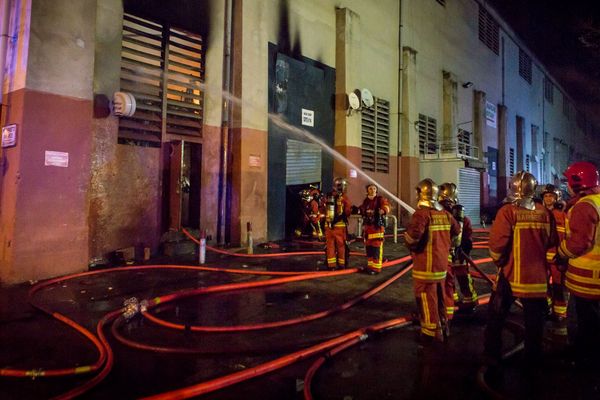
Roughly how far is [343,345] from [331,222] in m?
3.99

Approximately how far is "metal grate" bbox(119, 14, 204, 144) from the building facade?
0.11ft

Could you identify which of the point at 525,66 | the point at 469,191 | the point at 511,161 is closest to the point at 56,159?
the point at 469,191

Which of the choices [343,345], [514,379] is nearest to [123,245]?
[343,345]

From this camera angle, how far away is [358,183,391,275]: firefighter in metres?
7.28

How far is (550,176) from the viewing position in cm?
3197

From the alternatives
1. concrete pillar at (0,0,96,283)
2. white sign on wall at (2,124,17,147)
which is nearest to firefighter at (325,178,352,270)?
concrete pillar at (0,0,96,283)

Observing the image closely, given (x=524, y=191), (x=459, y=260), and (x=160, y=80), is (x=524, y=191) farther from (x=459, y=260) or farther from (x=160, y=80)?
(x=160, y=80)

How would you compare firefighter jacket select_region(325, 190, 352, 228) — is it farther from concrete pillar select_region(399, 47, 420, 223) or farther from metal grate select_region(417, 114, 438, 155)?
metal grate select_region(417, 114, 438, 155)

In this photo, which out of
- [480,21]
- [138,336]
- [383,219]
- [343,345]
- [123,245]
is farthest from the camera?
[480,21]

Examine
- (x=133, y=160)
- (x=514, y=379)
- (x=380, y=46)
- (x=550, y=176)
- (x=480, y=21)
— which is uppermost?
(x=480, y=21)

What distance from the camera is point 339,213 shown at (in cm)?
761

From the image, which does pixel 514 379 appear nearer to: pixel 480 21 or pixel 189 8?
pixel 189 8

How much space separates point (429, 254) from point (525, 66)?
30324 millimetres

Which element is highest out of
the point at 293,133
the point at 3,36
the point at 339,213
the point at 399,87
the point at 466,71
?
the point at 466,71
